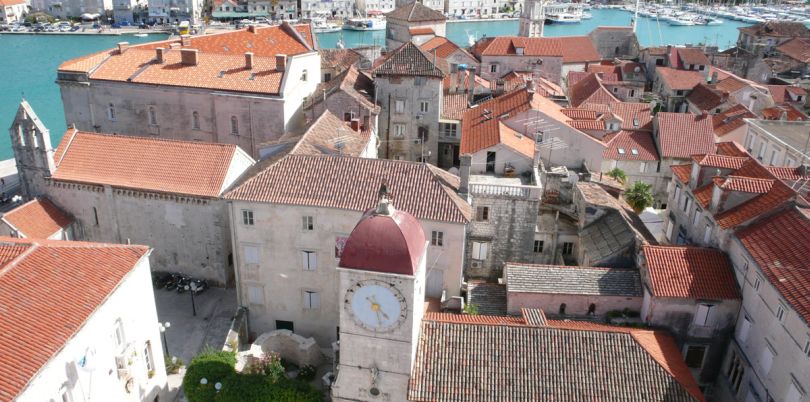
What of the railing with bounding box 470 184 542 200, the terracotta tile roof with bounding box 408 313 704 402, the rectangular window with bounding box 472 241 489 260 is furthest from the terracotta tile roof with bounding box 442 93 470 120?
the terracotta tile roof with bounding box 408 313 704 402

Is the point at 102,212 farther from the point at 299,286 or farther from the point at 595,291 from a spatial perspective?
the point at 595,291

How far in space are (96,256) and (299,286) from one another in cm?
1145

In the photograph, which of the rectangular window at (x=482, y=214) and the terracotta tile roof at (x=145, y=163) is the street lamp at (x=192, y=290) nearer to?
the terracotta tile roof at (x=145, y=163)

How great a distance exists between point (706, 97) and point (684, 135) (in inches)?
869

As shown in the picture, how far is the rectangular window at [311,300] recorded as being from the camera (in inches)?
1410

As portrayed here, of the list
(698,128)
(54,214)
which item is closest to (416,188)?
(54,214)

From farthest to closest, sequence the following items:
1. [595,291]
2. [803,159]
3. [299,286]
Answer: [803,159], [299,286], [595,291]

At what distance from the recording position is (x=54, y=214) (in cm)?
4128

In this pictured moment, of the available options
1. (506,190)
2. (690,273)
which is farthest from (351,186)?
(690,273)

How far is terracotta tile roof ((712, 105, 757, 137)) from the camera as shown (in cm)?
6144

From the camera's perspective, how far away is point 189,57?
5481 cm

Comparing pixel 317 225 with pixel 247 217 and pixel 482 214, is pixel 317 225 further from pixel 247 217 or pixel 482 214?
pixel 482 214

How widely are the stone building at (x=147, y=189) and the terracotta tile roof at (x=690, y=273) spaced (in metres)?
25.2

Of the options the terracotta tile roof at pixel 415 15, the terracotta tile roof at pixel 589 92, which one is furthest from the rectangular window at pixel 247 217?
the terracotta tile roof at pixel 415 15
